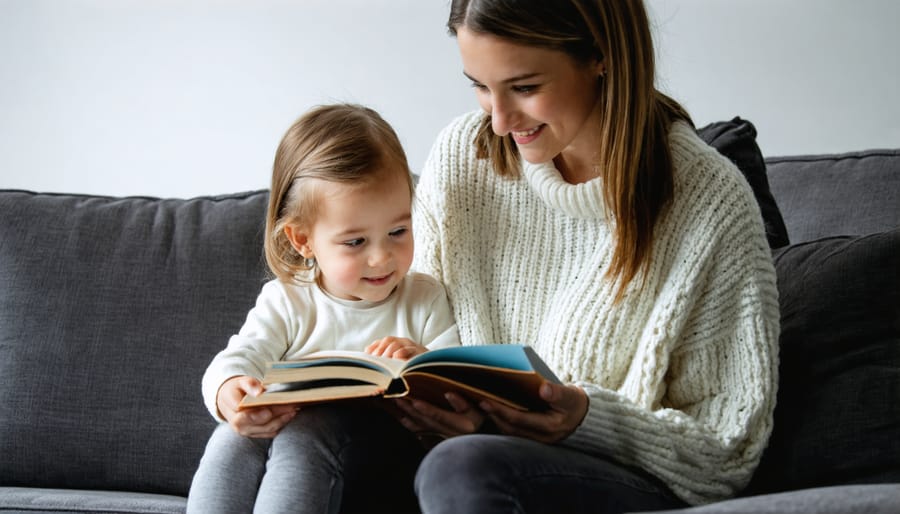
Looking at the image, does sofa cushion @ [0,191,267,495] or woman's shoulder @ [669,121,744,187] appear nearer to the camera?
woman's shoulder @ [669,121,744,187]

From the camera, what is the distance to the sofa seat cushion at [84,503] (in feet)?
5.96

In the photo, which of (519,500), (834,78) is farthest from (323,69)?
(519,500)

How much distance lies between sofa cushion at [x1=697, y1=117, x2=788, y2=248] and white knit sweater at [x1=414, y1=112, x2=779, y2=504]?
0.21 metres

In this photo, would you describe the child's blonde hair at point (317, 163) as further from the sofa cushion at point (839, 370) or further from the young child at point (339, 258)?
the sofa cushion at point (839, 370)

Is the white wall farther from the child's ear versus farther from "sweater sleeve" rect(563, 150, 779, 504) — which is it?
"sweater sleeve" rect(563, 150, 779, 504)

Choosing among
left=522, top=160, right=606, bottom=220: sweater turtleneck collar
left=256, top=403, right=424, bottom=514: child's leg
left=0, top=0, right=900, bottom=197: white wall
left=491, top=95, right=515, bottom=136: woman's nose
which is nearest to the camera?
left=256, top=403, right=424, bottom=514: child's leg

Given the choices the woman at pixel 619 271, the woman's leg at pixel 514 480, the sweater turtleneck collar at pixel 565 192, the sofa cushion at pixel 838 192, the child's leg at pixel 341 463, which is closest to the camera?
the woman's leg at pixel 514 480

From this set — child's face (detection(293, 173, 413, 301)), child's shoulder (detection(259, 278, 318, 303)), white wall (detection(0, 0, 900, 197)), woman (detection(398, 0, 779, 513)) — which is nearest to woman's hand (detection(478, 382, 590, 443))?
woman (detection(398, 0, 779, 513))

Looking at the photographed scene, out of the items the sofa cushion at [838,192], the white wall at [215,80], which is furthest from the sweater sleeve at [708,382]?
the white wall at [215,80]

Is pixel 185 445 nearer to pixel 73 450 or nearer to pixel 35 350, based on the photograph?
pixel 73 450

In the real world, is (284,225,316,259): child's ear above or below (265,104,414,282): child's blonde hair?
below

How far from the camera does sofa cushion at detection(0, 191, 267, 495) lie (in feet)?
6.57

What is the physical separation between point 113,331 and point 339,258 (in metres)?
0.62

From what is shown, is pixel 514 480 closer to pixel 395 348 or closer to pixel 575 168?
pixel 395 348
